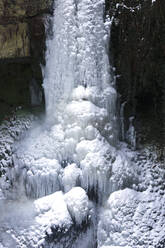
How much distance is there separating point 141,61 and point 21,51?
1.24 m

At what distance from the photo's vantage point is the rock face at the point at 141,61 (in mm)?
3422

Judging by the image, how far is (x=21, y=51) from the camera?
375 centimetres

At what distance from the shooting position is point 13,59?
382 cm

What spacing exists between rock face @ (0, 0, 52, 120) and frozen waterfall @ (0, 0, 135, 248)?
155 millimetres

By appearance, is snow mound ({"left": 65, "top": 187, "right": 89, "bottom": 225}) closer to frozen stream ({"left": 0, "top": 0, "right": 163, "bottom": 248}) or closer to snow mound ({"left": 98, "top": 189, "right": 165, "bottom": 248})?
frozen stream ({"left": 0, "top": 0, "right": 163, "bottom": 248})

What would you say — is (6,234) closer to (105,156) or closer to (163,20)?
(105,156)

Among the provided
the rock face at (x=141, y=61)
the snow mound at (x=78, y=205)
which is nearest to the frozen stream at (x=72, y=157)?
the snow mound at (x=78, y=205)

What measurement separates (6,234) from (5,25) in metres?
2.02

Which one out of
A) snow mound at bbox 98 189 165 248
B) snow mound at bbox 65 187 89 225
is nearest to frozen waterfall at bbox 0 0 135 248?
snow mound at bbox 65 187 89 225

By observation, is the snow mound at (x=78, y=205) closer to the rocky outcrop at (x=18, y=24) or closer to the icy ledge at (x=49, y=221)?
the icy ledge at (x=49, y=221)

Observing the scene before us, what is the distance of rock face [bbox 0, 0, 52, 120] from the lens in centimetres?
357

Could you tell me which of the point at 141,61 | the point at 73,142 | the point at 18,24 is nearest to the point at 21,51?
the point at 18,24

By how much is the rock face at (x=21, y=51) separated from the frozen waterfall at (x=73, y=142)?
0.16m

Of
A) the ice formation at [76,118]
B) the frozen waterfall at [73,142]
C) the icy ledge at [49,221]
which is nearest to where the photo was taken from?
the icy ledge at [49,221]
